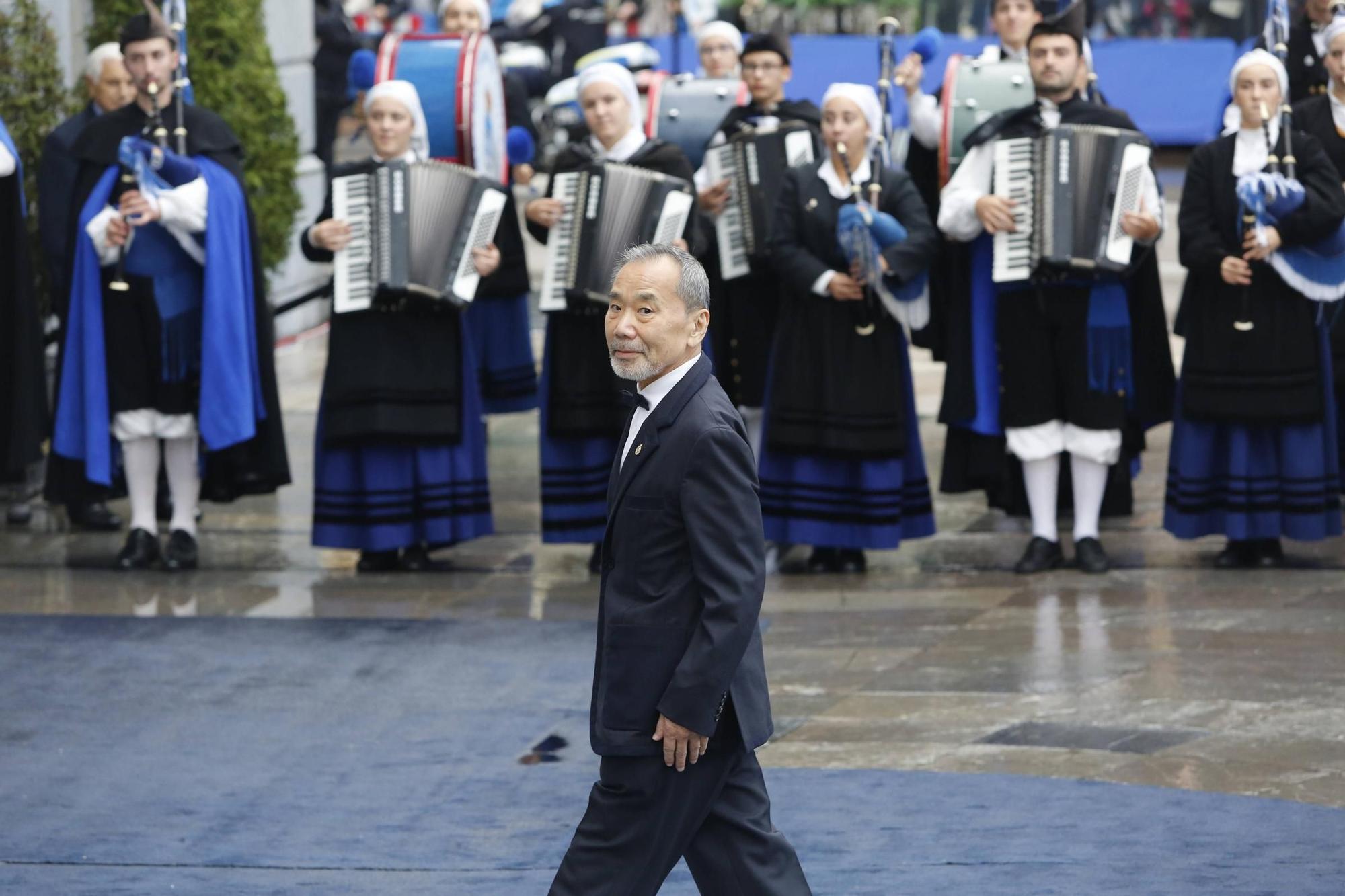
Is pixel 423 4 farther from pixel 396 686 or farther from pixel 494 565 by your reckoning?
pixel 396 686

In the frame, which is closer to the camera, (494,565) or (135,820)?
(135,820)

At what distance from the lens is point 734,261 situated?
8.66m

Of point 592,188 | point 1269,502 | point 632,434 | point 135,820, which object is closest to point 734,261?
point 592,188

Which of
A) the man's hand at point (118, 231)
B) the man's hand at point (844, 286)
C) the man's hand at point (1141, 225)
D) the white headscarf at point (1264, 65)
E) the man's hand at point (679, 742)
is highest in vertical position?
the white headscarf at point (1264, 65)

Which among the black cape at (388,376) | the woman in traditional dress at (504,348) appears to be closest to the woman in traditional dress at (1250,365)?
the black cape at (388,376)

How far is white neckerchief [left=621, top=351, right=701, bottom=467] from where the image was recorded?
158 inches

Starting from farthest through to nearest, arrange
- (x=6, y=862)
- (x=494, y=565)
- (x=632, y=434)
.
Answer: (x=494, y=565)
(x=6, y=862)
(x=632, y=434)

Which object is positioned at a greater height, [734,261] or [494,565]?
[734,261]

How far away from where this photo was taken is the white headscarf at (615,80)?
8.14 meters

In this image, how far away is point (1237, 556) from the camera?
8.22 meters

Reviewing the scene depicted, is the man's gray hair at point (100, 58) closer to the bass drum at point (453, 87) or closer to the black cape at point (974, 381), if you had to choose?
the bass drum at point (453, 87)

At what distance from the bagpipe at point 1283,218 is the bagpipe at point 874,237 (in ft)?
3.78

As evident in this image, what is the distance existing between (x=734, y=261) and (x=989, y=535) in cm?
151

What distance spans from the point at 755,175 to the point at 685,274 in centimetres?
463
